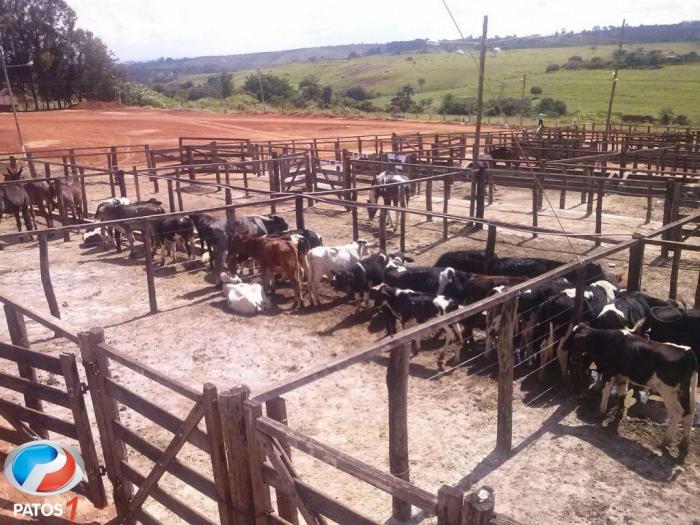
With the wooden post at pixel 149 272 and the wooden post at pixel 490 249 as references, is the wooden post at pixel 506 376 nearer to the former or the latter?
the wooden post at pixel 490 249

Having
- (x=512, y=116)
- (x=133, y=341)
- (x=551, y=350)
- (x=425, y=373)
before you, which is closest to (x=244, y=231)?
(x=133, y=341)

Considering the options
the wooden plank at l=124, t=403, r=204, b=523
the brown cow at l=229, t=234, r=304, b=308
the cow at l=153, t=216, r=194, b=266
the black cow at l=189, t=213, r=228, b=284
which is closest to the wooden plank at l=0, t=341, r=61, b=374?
the wooden plank at l=124, t=403, r=204, b=523

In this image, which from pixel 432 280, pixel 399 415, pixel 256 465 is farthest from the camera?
pixel 432 280

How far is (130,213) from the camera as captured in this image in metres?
12.6

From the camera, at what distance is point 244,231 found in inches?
425

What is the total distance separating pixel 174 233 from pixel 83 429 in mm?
7389

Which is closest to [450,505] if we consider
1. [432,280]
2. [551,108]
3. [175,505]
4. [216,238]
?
[175,505]

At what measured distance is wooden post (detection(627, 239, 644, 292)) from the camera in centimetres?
670

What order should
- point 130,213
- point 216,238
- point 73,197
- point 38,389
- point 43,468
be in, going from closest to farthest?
point 43,468, point 38,389, point 216,238, point 130,213, point 73,197

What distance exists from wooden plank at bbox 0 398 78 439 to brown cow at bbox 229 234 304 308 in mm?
4965

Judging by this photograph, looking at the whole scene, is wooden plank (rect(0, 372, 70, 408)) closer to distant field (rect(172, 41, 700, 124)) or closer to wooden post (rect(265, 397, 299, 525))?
wooden post (rect(265, 397, 299, 525))

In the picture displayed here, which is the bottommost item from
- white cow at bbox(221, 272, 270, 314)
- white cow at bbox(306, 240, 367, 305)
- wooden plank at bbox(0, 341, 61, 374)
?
white cow at bbox(221, 272, 270, 314)

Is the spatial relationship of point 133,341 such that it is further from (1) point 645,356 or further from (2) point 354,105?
(2) point 354,105

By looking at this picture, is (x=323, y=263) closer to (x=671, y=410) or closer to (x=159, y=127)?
(x=671, y=410)
